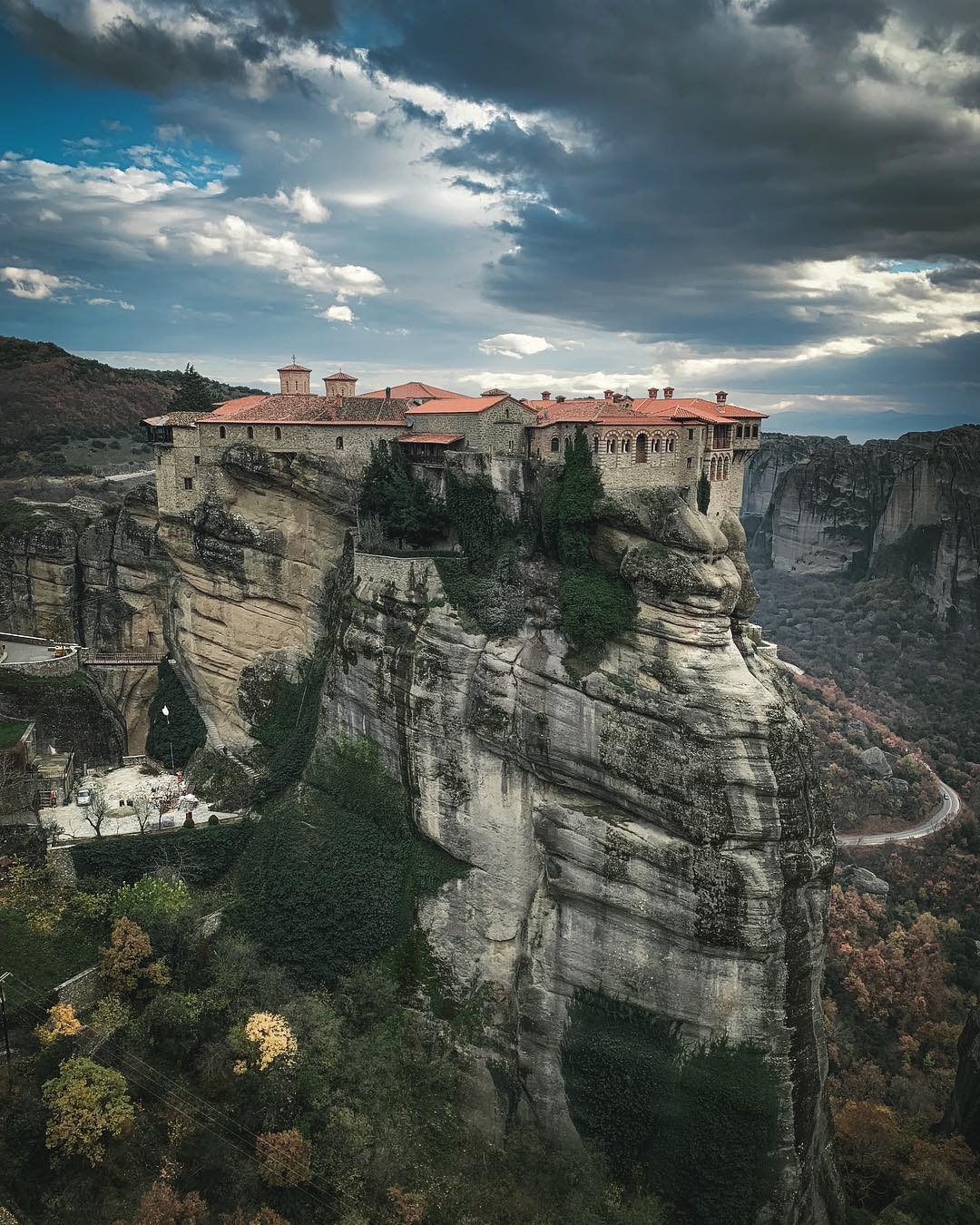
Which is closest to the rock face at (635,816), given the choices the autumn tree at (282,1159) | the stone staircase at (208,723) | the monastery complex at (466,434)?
the monastery complex at (466,434)

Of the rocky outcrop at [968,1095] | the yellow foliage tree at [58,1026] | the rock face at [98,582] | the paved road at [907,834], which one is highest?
the rock face at [98,582]

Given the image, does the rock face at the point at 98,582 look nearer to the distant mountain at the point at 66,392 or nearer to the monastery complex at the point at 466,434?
the monastery complex at the point at 466,434

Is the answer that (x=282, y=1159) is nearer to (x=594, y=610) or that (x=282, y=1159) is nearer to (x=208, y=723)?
(x=594, y=610)

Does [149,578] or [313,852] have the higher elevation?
[149,578]

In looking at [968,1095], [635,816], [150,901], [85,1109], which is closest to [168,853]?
[150,901]

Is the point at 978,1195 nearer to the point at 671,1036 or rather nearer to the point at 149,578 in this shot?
the point at 671,1036

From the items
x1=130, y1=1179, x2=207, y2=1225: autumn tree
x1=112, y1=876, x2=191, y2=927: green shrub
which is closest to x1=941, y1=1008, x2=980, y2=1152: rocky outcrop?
x1=130, y1=1179, x2=207, y2=1225: autumn tree

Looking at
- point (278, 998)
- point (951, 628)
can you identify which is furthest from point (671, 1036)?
point (951, 628)
